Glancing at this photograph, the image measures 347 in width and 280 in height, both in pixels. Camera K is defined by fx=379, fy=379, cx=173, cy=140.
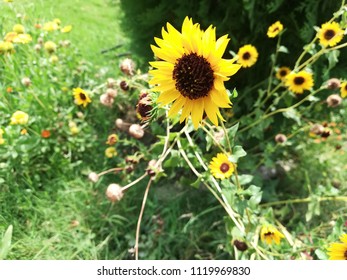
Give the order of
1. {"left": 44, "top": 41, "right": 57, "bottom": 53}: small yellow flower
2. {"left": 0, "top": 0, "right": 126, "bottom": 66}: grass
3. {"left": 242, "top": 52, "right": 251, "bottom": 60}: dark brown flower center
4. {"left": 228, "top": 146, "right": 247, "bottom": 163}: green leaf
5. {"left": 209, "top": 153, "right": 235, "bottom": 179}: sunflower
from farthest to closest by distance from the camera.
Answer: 1. {"left": 0, "top": 0, "right": 126, "bottom": 66}: grass
2. {"left": 44, "top": 41, "right": 57, "bottom": 53}: small yellow flower
3. {"left": 242, "top": 52, "right": 251, "bottom": 60}: dark brown flower center
4. {"left": 209, "top": 153, "right": 235, "bottom": 179}: sunflower
5. {"left": 228, "top": 146, "right": 247, "bottom": 163}: green leaf

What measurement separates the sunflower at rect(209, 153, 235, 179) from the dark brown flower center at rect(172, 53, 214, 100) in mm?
405

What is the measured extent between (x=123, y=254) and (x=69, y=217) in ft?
0.89

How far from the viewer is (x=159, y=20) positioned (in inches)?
66.9

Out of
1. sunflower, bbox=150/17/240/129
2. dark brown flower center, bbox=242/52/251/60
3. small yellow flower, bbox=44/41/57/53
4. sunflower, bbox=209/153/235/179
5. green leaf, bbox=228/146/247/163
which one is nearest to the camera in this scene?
sunflower, bbox=150/17/240/129

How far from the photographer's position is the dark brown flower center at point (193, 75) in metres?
0.82

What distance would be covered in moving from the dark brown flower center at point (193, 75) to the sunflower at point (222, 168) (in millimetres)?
405

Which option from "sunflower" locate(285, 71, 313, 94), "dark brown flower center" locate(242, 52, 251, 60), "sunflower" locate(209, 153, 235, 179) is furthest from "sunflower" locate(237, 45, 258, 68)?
"sunflower" locate(209, 153, 235, 179)

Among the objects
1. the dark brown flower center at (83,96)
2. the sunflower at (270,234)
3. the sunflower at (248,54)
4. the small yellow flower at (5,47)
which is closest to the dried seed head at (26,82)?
the small yellow flower at (5,47)

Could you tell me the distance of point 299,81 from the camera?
4.84 feet

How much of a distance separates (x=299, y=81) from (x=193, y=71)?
806 millimetres

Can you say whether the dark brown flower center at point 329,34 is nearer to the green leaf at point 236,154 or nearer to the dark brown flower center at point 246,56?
the dark brown flower center at point 246,56

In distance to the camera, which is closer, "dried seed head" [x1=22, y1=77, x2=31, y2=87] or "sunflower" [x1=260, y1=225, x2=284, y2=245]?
"sunflower" [x1=260, y1=225, x2=284, y2=245]

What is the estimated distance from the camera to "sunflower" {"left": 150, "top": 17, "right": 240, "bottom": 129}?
799 mm

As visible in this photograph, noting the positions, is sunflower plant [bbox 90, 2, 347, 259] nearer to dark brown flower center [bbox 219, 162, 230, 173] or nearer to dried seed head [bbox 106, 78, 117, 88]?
dark brown flower center [bbox 219, 162, 230, 173]
